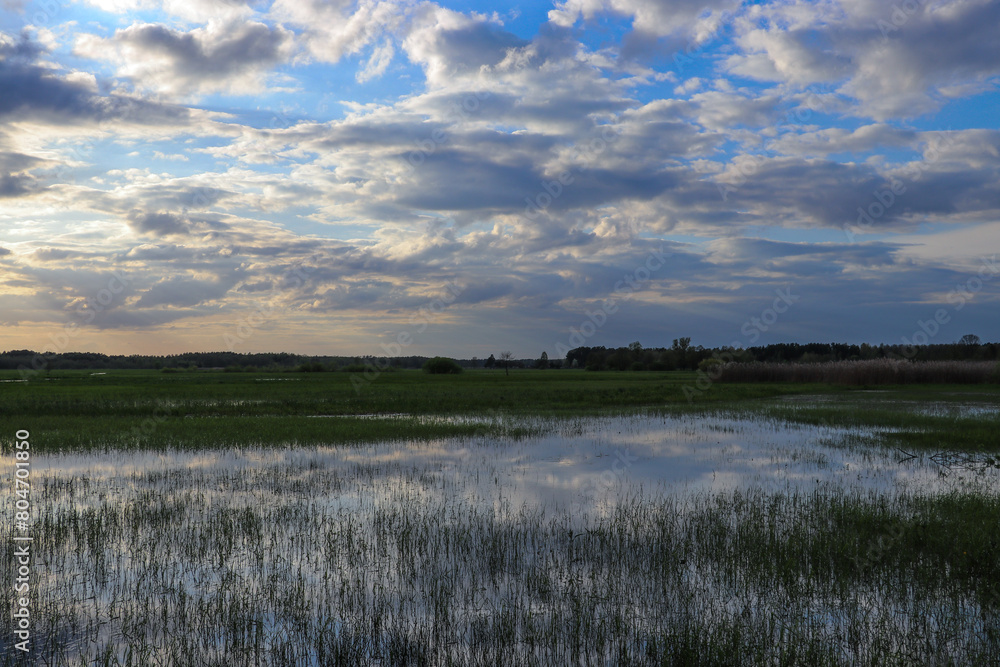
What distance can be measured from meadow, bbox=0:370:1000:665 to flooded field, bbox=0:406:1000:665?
0.04 metres

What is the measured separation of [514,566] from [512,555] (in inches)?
15.4

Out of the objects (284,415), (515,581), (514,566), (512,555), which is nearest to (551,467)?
(512,555)

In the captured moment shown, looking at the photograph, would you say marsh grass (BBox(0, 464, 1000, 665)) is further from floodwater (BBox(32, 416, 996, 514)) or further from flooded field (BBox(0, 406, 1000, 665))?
floodwater (BBox(32, 416, 996, 514))

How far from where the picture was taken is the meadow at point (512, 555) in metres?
5.32

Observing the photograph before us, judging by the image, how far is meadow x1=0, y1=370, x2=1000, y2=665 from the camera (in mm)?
5324

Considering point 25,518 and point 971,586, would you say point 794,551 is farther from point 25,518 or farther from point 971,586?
point 25,518

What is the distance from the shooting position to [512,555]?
7.76 metres

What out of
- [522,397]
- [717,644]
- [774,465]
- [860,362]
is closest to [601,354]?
[860,362]

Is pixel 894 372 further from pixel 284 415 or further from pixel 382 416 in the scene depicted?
pixel 284 415

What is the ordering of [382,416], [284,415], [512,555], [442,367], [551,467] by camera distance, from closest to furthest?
[512,555] → [551,467] → [284,415] → [382,416] → [442,367]

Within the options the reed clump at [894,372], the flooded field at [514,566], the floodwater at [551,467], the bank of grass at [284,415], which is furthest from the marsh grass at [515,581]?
the reed clump at [894,372]

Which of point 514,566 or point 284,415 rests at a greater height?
point 514,566

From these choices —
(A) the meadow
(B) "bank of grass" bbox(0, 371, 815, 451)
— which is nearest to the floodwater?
(A) the meadow

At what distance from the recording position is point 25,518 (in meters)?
9.21
